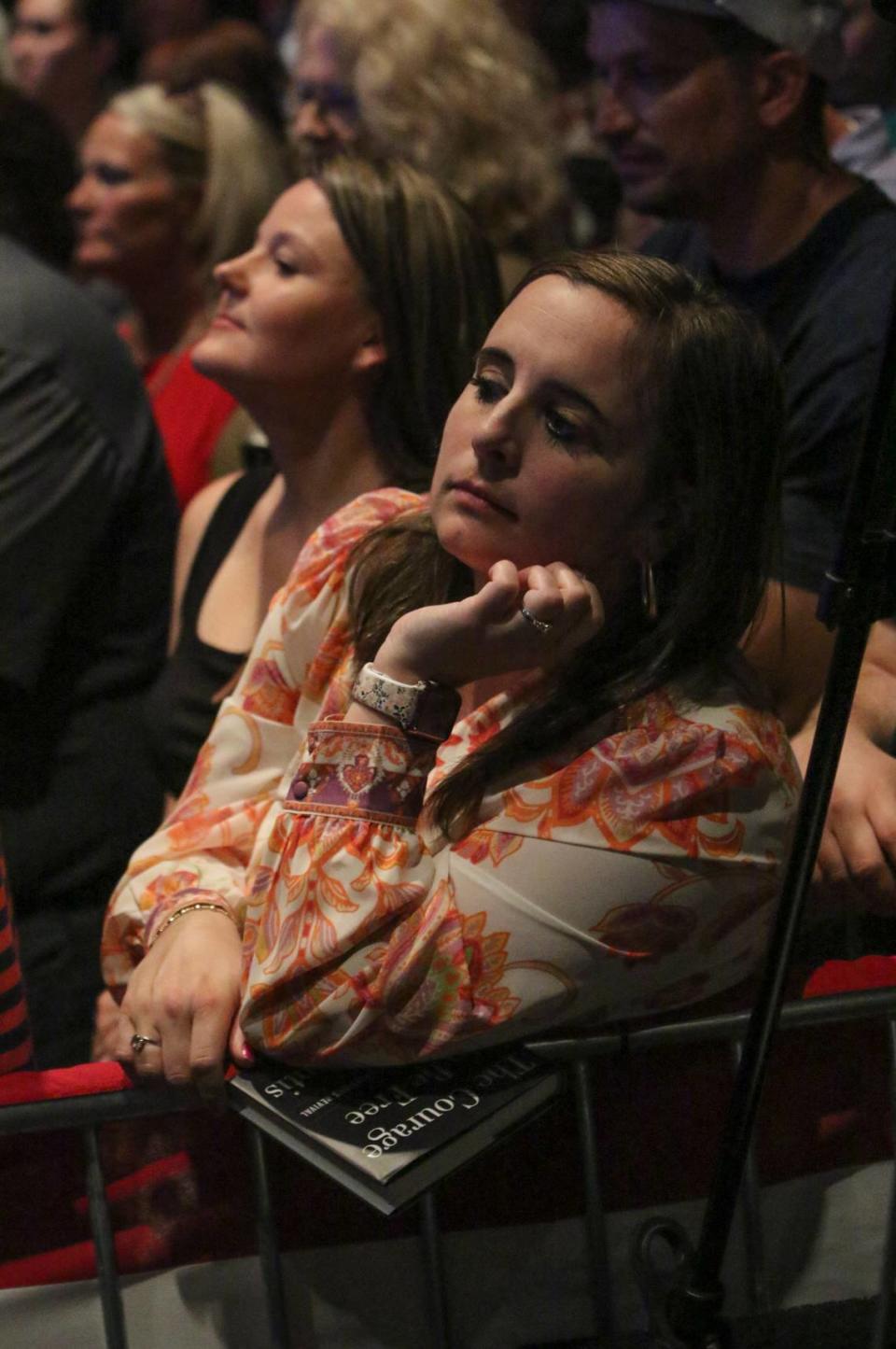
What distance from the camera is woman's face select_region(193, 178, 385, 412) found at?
2256 millimetres

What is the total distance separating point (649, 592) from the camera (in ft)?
5.33

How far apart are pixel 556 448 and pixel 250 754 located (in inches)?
20.3

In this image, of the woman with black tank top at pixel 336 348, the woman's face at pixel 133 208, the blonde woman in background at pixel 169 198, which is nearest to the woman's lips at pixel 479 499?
the woman with black tank top at pixel 336 348

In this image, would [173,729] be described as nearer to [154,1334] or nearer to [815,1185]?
[154,1334]

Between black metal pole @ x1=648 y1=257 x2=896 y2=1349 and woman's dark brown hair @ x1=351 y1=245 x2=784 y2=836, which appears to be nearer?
black metal pole @ x1=648 y1=257 x2=896 y2=1349

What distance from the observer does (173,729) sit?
90.8 inches

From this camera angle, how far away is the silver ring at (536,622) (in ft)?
4.83

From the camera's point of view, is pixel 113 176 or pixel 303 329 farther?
pixel 113 176

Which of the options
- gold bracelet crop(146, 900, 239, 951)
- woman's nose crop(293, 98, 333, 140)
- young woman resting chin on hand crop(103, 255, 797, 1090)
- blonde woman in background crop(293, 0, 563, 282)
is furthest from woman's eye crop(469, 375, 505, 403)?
woman's nose crop(293, 98, 333, 140)

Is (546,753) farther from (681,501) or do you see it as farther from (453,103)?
(453,103)

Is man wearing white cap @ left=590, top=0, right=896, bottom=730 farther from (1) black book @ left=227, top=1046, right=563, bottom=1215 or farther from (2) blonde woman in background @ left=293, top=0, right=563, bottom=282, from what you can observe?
(1) black book @ left=227, top=1046, right=563, bottom=1215

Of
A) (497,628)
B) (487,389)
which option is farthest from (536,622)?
(487,389)

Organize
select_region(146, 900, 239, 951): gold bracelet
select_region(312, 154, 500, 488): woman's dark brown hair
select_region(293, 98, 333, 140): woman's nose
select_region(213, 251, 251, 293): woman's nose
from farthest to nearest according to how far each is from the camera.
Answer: select_region(293, 98, 333, 140): woman's nose < select_region(213, 251, 251, 293): woman's nose < select_region(312, 154, 500, 488): woman's dark brown hair < select_region(146, 900, 239, 951): gold bracelet

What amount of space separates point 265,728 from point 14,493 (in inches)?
24.0
